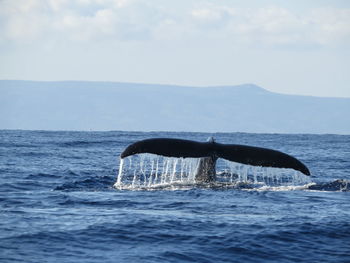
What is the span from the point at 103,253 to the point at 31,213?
100 inches

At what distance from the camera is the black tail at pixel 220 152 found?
11.7 m

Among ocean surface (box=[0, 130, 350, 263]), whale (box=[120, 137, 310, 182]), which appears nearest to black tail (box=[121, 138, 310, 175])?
whale (box=[120, 137, 310, 182])

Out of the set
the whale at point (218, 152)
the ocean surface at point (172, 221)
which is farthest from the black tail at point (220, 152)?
the ocean surface at point (172, 221)

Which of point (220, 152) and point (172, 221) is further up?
point (220, 152)

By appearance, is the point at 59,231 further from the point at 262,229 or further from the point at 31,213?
the point at 262,229

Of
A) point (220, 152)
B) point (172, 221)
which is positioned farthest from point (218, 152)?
point (172, 221)

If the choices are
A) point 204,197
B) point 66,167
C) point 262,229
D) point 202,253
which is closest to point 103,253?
point 202,253

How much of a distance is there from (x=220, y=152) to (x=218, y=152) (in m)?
0.04

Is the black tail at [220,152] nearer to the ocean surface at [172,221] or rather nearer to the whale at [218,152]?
the whale at [218,152]

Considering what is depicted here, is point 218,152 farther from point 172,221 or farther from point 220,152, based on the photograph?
point 172,221

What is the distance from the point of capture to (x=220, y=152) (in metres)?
12.5

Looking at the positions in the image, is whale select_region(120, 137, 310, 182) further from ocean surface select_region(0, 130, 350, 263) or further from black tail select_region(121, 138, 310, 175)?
ocean surface select_region(0, 130, 350, 263)

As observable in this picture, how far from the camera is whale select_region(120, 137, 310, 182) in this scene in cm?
1165

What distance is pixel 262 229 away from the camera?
9.41m
